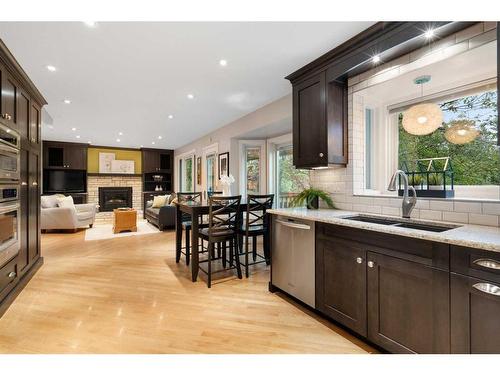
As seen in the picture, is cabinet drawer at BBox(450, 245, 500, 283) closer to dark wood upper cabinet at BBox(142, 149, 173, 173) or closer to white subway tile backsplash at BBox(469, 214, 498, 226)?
white subway tile backsplash at BBox(469, 214, 498, 226)

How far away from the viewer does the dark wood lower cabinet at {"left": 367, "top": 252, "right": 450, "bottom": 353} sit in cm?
139

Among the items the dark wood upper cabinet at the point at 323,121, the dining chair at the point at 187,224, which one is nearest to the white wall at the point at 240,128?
the dark wood upper cabinet at the point at 323,121

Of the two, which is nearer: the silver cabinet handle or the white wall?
the silver cabinet handle

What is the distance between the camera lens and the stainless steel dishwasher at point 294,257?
226 cm

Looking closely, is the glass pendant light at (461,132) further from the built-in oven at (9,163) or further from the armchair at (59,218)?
the armchair at (59,218)

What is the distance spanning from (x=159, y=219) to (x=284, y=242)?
439cm

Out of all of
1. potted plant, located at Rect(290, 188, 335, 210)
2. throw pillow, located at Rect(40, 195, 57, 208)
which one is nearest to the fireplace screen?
throw pillow, located at Rect(40, 195, 57, 208)

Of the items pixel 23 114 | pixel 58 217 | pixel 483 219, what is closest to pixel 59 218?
pixel 58 217

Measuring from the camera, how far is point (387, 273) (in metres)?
1.65

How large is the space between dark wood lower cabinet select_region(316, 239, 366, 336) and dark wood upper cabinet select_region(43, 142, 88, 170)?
9.41m

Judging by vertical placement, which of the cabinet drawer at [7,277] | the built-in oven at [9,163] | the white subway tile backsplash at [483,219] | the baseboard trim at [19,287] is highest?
the built-in oven at [9,163]

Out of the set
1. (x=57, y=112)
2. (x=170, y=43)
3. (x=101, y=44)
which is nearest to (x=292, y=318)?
(x=170, y=43)
